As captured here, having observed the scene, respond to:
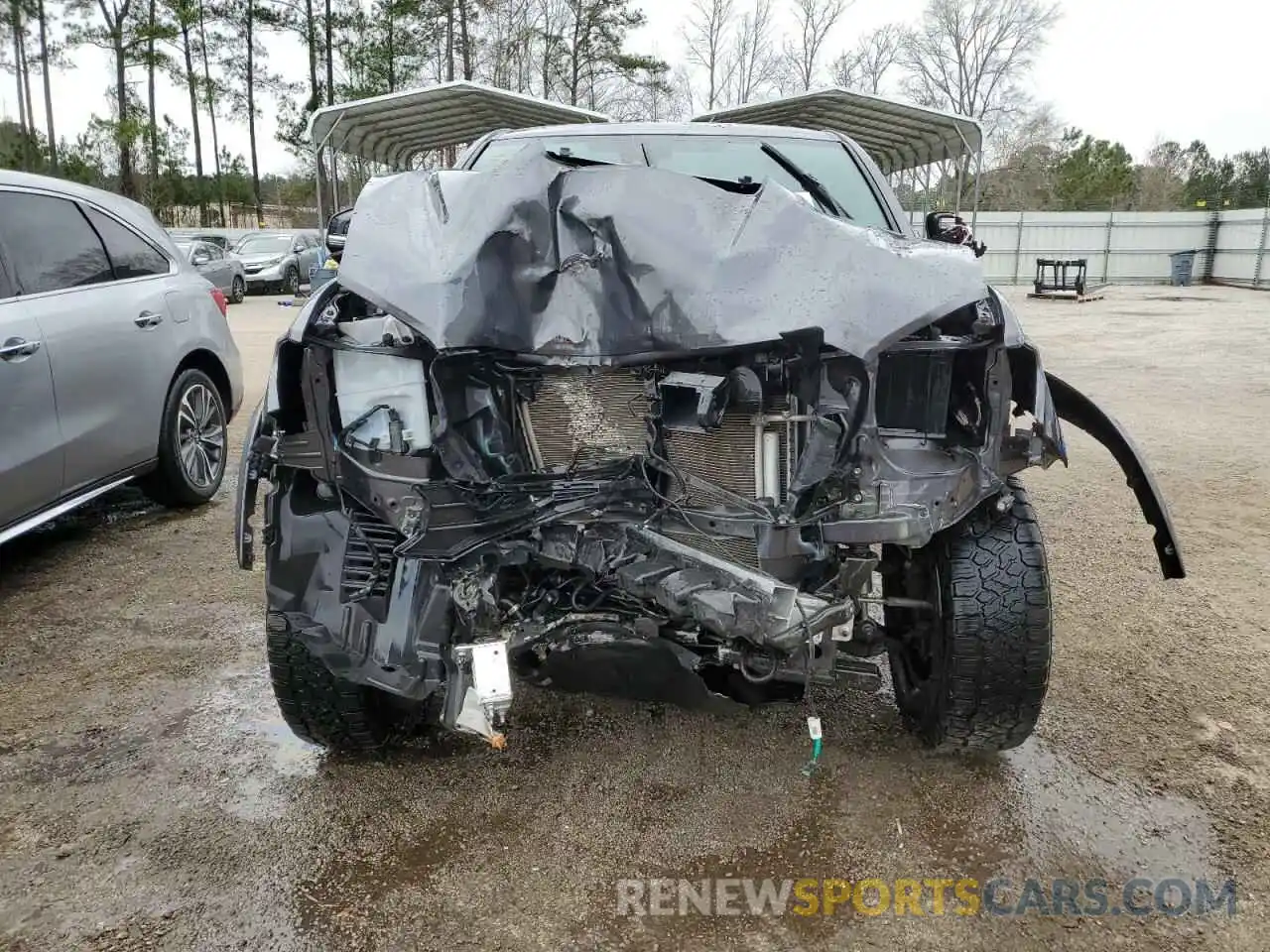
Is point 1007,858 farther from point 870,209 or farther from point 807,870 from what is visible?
point 870,209

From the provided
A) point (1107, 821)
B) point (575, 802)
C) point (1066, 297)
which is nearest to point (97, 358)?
point (575, 802)

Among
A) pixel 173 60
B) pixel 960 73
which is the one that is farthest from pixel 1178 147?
pixel 173 60

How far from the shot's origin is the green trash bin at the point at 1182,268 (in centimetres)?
2380

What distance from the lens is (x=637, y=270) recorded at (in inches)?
80.6

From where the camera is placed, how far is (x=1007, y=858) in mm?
2244

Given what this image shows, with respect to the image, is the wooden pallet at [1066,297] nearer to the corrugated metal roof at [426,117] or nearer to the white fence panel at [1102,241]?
the white fence panel at [1102,241]

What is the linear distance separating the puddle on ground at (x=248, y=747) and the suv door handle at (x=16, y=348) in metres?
1.47

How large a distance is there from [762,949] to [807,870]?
0.95 feet

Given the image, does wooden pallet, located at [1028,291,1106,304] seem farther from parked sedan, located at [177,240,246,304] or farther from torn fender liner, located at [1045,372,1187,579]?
torn fender liner, located at [1045,372,1187,579]

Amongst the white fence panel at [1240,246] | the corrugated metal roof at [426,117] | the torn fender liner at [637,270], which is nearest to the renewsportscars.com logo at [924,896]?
the torn fender liner at [637,270]

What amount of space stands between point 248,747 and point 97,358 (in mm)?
2127

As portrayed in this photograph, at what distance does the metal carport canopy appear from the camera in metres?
8.38

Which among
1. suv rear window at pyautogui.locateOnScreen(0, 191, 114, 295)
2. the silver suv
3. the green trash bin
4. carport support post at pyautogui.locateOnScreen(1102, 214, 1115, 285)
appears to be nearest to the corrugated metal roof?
the silver suv

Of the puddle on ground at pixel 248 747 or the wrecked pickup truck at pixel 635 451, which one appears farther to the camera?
the puddle on ground at pixel 248 747
